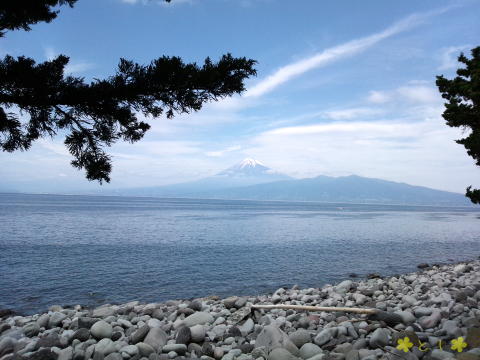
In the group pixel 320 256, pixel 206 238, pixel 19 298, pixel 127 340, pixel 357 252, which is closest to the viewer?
pixel 127 340

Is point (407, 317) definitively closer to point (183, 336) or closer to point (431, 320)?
point (431, 320)

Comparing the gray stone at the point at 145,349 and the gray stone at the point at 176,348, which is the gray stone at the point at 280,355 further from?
the gray stone at the point at 145,349

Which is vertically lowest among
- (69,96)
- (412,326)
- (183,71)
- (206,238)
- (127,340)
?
(206,238)

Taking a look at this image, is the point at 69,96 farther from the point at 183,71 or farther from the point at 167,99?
the point at 183,71

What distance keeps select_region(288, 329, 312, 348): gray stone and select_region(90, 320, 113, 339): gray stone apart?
4.26m

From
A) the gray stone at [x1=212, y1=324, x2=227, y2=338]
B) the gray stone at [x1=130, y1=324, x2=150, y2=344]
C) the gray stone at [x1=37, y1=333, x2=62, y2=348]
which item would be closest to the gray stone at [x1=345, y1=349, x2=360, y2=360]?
the gray stone at [x1=212, y1=324, x2=227, y2=338]

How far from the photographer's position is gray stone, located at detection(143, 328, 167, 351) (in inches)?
283

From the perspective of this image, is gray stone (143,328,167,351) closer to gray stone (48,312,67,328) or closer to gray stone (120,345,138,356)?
gray stone (120,345,138,356)

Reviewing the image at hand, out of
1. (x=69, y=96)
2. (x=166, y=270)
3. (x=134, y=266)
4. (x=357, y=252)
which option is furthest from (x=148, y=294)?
(x=357, y=252)

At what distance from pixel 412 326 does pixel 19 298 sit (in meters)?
17.7

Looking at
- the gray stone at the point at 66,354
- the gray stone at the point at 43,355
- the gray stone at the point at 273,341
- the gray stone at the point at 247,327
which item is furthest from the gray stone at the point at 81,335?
the gray stone at the point at 273,341

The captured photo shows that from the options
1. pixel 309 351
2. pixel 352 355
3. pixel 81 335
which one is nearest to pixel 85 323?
pixel 81 335

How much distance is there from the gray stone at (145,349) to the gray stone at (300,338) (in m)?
2.91

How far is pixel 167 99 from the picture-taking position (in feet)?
13.0
